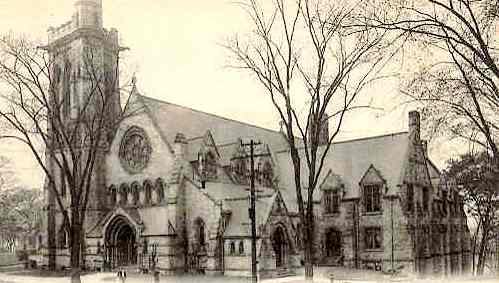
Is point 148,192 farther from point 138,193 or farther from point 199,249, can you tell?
point 199,249

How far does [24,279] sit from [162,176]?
30.2 ft

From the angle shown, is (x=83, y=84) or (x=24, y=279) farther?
(x=83, y=84)

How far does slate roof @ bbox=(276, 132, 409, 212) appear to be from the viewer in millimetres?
35125

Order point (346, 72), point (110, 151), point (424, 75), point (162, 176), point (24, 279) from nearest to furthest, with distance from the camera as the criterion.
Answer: point (424, 75), point (346, 72), point (24, 279), point (162, 176), point (110, 151)

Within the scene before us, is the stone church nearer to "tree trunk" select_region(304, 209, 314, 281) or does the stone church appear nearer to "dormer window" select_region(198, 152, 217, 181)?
"dormer window" select_region(198, 152, 217, 181)

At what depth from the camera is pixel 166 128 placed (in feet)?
118

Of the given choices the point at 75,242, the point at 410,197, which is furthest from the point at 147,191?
the point at 410,197

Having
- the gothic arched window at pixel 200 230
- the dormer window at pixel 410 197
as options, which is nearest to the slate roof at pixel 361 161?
the dormer window at pixel 410 197

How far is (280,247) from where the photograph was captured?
32719 millimetres

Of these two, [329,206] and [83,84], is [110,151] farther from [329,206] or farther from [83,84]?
[329,206]

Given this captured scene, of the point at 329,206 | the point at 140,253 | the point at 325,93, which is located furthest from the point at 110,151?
the point at 325,93

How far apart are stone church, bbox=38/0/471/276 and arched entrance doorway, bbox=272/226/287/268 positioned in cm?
5

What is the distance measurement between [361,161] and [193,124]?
10.8m

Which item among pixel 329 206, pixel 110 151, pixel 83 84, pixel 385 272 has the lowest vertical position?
pixel 385 272
